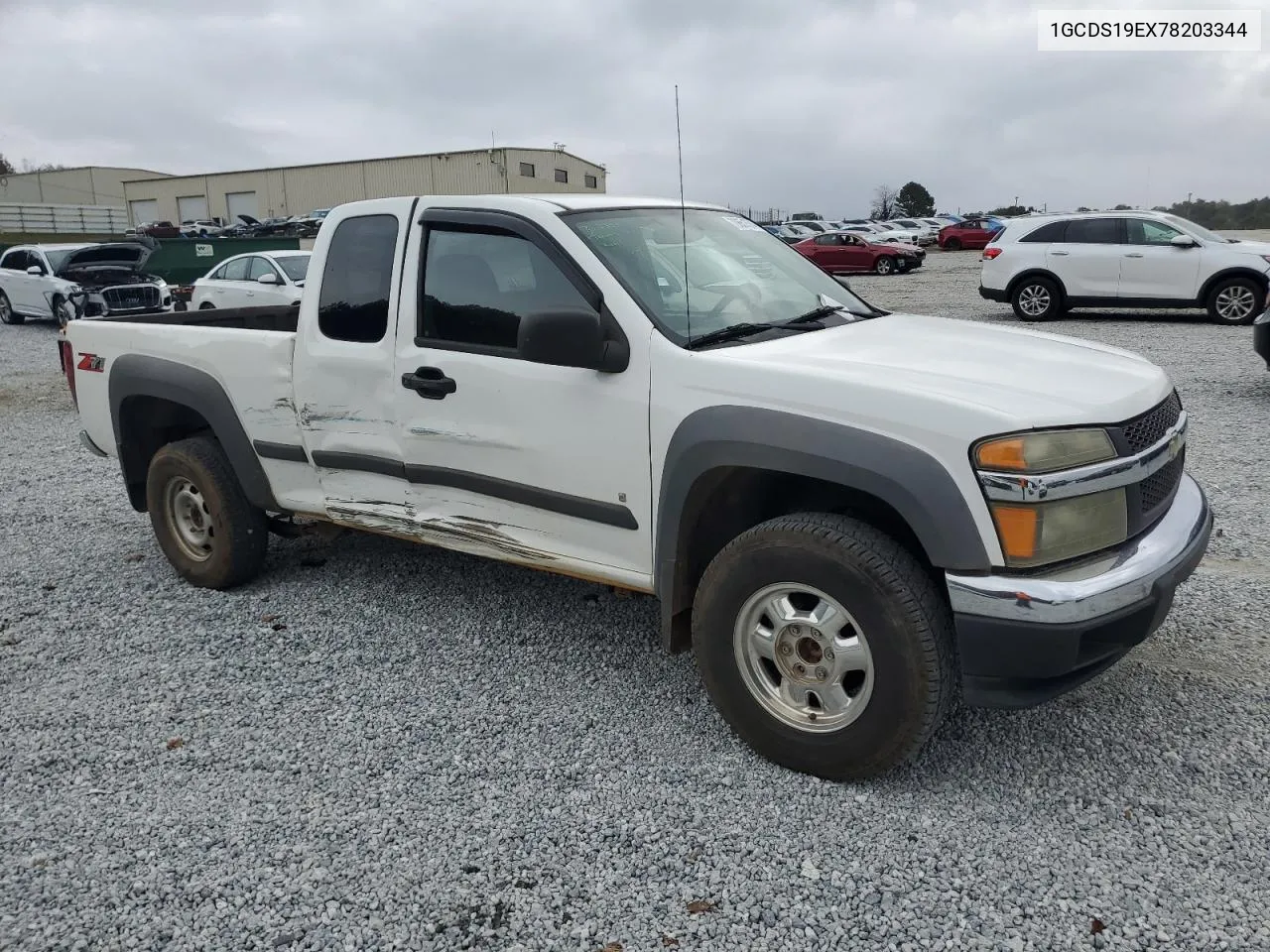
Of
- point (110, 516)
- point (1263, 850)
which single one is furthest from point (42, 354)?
point (1263, 850)

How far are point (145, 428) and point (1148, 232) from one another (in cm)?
1351

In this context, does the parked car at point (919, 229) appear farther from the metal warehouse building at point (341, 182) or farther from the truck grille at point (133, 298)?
the truck grille at point (133, 298)

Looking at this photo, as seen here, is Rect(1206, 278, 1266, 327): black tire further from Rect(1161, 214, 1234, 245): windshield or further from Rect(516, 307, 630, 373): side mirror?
Rect(516, 307, 630, 373): side mirror

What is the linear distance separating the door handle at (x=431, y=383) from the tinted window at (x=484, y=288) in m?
0.14

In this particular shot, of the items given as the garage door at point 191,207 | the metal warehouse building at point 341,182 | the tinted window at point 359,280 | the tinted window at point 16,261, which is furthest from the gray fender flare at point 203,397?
the garage door at point 191,207

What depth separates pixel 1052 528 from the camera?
9.06 feet

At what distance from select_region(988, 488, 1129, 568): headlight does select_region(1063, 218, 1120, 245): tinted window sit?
1308 centimetres

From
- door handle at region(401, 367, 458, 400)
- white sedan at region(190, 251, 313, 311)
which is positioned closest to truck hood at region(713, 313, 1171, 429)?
door handle at region(401, 367, 458, 400)

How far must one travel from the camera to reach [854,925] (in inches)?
101

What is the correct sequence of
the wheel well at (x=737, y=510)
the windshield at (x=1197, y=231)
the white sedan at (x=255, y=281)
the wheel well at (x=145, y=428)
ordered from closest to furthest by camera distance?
the wheel well at (x=737, y=510) < the wheel well at (x=145, y=428) < the windshield at (x=1197, y=231) < the white sedan at (x=255, y=281)

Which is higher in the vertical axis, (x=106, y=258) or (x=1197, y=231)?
(x=106, y=258)

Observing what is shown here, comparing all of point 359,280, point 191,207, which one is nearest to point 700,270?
point 359,280

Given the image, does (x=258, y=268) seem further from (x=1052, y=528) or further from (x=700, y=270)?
(x=1052, y=528)

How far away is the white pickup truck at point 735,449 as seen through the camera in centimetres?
280
